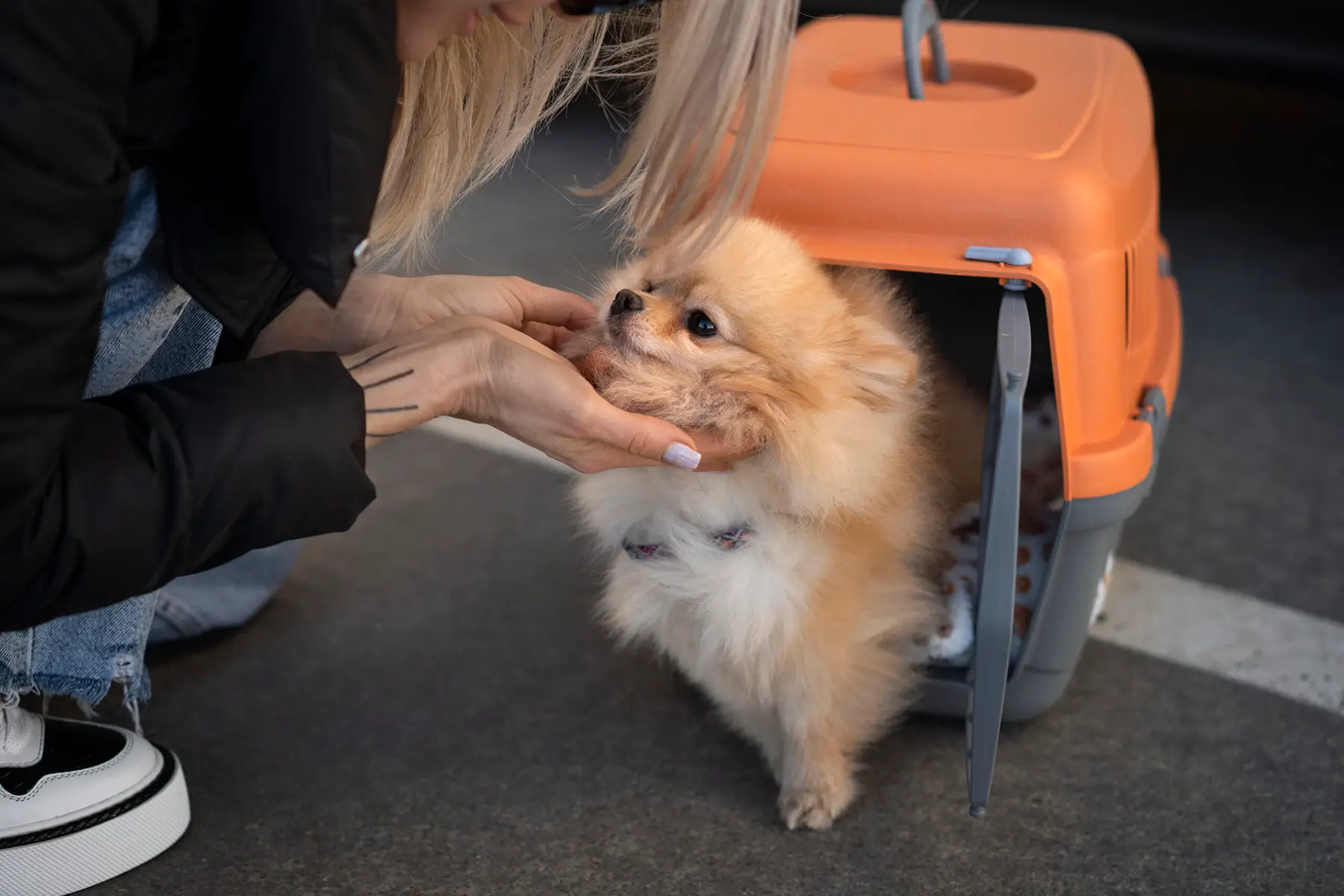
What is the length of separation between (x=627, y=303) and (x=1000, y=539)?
422 millimetres

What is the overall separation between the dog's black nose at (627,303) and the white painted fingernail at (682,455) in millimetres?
161

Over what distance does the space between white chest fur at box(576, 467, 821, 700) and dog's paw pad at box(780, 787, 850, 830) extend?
0.11 meters

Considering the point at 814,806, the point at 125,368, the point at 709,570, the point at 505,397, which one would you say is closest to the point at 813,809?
the point at 814,806

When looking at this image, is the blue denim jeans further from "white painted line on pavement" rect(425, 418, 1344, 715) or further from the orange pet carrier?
"white painted line on pavement" rect(425, 418, 1344, 715)

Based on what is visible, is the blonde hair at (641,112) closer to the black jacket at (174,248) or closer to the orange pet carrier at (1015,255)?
the orange pet carrier at (1015,255)

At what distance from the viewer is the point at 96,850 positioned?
1.06m

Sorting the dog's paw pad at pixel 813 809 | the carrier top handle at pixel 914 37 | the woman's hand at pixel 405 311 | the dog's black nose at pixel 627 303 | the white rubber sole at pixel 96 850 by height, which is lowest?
the dog's paw pad at pixel 813 809

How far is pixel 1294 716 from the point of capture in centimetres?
129

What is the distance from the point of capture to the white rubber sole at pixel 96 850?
104 cm

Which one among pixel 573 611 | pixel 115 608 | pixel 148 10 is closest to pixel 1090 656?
pixel 573 611

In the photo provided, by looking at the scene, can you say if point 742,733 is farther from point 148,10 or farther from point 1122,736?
point 148,10

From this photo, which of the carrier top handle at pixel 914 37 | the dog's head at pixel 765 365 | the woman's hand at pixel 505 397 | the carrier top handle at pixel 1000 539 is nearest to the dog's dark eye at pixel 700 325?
the dog's head at pixel 765 365

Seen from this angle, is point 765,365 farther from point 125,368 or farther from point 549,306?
point 125,368

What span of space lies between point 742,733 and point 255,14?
0.89 meters
